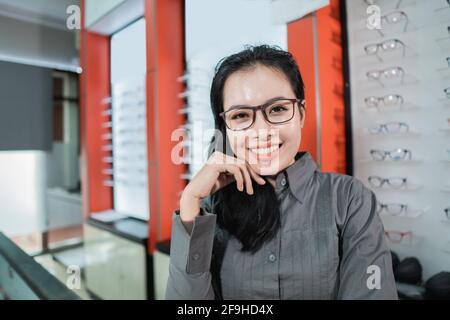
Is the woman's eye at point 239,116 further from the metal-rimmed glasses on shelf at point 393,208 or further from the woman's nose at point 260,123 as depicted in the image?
the metal-rimmed glasses on shelf at point 393,208

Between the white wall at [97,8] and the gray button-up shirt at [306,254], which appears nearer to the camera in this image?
the gray button-up shirt at [306,254]

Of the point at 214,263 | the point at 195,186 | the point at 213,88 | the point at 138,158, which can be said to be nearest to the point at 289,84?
the point at 213,88

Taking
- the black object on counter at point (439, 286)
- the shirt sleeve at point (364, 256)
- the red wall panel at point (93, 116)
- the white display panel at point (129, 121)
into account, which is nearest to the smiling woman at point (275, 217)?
the shirt sleeve at point (364, 256)

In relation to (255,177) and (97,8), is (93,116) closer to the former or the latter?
(97,8)

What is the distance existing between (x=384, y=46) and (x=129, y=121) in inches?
27.2

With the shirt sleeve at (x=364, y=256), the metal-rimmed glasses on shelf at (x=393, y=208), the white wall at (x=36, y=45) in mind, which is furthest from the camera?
the white wall at (x=36, y=45)

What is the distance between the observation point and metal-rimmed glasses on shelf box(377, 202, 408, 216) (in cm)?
48

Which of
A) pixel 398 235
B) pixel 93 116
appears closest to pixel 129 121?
pixel 93 116

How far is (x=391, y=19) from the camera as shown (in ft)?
1.48

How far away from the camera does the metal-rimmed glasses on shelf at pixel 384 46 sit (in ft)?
1.48

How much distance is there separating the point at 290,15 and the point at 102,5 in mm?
506

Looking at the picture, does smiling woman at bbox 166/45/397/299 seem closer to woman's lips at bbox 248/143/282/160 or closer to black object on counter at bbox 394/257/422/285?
woman's lips at bbox 248/143/282/160

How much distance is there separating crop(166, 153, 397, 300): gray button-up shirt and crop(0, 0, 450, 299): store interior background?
10 centimetres

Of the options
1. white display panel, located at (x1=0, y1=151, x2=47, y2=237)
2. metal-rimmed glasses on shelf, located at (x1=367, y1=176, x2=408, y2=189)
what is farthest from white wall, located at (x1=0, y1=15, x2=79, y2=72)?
metal-rimmed glasses on shelf, located at (x1=367, y1=176, x2=408, y2=189)
